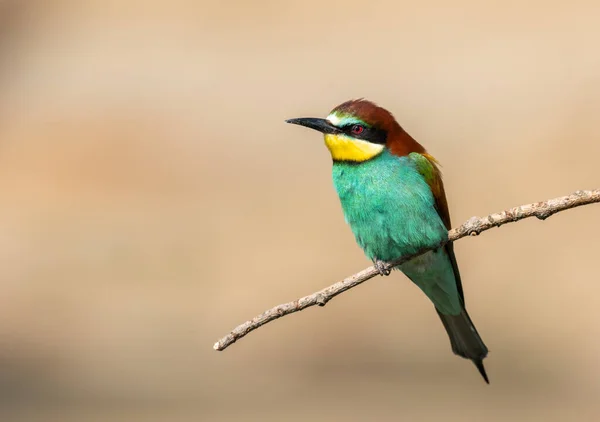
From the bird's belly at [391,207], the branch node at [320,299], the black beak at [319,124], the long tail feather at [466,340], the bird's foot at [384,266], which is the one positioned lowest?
the long tail feather at [466,340]

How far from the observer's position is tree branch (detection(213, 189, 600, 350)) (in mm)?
1699

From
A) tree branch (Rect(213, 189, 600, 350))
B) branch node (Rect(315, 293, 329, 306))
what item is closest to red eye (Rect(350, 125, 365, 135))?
tree branch (Rect(213, 189, 600, 350))

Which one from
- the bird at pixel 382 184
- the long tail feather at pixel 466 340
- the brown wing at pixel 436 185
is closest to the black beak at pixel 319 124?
the bird at pixel 382 184

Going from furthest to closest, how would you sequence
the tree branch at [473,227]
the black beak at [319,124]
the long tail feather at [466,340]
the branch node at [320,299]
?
the long tail feather at [466,340], the black beak at [319,124], the branch node at [320,299], the tree branch at [473,227]

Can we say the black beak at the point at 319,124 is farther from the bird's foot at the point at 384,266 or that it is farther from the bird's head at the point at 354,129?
the bird's foot at the point at 384,266

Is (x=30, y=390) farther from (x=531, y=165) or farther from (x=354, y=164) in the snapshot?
(x=354, y=164)

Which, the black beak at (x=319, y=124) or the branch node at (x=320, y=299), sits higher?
the black beak at (x=319, y=124)

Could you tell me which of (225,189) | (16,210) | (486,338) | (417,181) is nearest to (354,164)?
(417,181)

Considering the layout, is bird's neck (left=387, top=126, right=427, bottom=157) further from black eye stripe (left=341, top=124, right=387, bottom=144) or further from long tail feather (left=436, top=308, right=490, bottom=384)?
long tail feather (left=436, top=308, right=490, bottom=384)

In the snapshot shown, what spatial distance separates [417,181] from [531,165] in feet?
8.58

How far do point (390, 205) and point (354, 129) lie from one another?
0.19 meters

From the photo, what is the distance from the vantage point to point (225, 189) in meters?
5.26

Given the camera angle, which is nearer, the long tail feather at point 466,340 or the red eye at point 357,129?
the red eye at point 357,129

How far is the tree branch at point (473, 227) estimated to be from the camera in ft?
5.58
